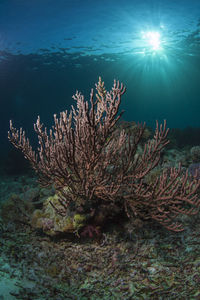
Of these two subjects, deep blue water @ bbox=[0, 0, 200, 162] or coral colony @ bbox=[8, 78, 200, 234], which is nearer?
coral colony @ bbox=[8, 78, 200, 234]

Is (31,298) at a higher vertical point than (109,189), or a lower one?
lower

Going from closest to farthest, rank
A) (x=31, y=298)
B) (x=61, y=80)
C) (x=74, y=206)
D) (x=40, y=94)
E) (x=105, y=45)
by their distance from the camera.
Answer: (x=31, y=298), (x=74, y=206), (x=105, y=45), (x=61, y=80), (x=40, y=94)

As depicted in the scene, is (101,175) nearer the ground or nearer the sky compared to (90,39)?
nearer the ground

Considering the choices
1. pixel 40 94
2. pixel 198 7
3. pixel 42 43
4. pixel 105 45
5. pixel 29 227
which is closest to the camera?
pixel 29 227

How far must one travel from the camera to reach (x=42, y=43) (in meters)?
20.8

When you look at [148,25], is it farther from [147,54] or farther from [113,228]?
[113,228]

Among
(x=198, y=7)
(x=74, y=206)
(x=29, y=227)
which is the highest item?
(x=198, y=7)

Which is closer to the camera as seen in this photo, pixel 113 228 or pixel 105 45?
pixel 113 228

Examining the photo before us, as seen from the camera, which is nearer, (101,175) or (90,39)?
(101,175)

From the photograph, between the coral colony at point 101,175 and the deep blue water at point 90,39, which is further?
the deep blue water at point 90,39

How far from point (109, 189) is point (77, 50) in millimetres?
24581

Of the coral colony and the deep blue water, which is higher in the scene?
the deep blue water

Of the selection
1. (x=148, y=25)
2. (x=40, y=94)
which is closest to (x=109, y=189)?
(x=148, y=25)

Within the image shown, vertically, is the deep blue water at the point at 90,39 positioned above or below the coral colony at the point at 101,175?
above
